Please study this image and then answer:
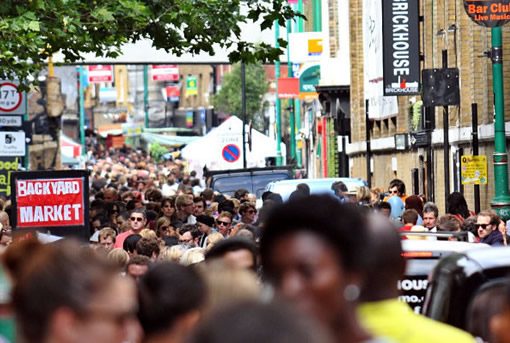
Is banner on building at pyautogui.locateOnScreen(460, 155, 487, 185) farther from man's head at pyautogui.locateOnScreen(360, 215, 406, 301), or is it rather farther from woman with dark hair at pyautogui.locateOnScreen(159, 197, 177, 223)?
man's head at pyautogui.locateOnScreen(360, 215, 406, 301)

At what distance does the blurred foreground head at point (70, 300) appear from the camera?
399 centimetres

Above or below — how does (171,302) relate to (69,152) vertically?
below

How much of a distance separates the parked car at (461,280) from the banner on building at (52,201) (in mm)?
12586

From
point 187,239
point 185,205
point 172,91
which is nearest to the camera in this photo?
point 187,239

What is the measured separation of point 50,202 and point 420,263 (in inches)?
406

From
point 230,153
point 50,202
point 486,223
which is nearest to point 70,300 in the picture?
point 486,223

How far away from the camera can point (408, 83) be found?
3438 centimetres

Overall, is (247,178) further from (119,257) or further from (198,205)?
(119,257)

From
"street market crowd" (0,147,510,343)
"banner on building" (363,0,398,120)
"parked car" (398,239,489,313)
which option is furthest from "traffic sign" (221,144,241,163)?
"street market crowd" (0,147,510,343)

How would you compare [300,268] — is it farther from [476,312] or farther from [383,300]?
[476,312]

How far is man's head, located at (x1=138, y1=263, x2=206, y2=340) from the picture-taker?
5.36 meters

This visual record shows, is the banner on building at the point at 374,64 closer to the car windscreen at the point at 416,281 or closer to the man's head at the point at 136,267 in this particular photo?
the man's head at the point at 136,267

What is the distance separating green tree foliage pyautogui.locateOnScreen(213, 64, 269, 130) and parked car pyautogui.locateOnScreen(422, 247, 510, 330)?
79.2 metres

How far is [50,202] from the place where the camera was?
1981 cm
